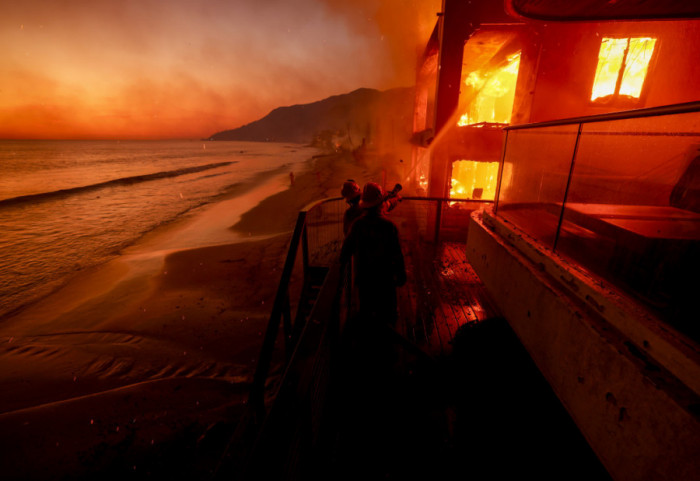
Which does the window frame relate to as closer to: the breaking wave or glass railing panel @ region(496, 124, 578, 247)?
glass railing panel @ region(496, 124, 578, 247)

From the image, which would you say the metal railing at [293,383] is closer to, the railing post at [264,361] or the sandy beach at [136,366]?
the railing post at [264,361]

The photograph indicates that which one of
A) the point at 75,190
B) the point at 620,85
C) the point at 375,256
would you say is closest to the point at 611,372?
the point at 375,256

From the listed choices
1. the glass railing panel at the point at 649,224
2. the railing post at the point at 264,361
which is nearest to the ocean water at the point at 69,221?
the railing post at the point at 264,361

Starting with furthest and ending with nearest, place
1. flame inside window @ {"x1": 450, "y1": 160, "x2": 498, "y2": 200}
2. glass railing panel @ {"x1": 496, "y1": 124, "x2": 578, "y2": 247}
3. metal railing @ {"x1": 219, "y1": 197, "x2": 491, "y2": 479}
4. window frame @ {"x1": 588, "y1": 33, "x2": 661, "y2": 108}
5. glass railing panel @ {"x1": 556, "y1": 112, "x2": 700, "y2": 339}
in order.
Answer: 1. flame inside window @ {"x1": 450, "y1": 160, "x2": 498, "y2": 200}
2. window frame @ {"x1": 588, "y1": 33, "x2": 661, "y2": 108}
3. glass railing panel @ {"x1": 496, "y1": 124, "x2": 578, "y2": 247}
4. glass railing panel @ {"x1": 556, "y1": 112, "x2": 700, "y2": 339}
5. metal railing @ {"x1": 219, "y1": 197, "x2": 491, "y2": 479}

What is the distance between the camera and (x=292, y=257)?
157 inches

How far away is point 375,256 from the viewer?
12.2ft

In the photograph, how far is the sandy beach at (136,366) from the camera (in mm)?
3672

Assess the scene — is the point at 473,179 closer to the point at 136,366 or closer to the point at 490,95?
the point at 490,95

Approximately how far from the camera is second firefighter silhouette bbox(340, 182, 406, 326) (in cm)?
365

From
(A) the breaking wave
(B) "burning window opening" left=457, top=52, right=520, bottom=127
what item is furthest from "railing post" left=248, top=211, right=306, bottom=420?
(A) the breaking wave

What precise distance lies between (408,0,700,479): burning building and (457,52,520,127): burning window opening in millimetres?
4640

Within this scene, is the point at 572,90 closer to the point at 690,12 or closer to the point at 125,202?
the point at 690,12

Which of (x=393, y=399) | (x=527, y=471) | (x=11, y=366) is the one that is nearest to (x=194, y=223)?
(x=11, y=366)

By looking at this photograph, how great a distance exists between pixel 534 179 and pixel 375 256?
103 inches
